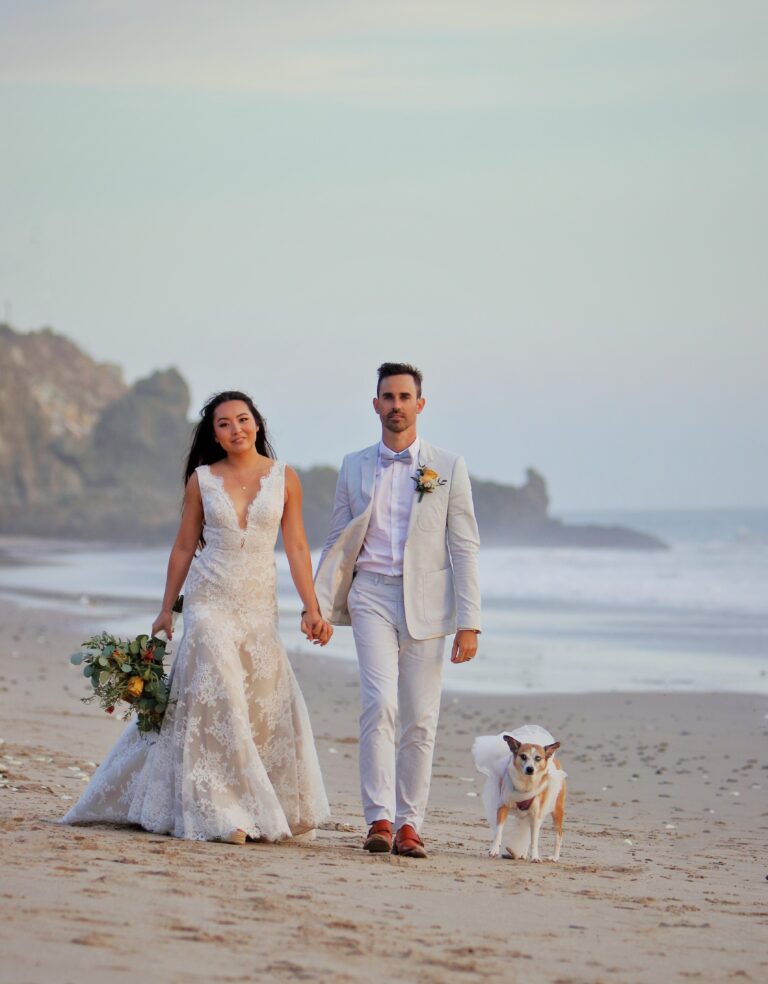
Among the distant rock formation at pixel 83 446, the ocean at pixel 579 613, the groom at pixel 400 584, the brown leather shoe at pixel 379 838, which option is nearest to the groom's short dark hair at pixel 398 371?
the groom at pixel 400 584

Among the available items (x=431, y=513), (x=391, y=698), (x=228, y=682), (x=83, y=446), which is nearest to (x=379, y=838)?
(x=391, y=698)

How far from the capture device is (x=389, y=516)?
6.59 metres

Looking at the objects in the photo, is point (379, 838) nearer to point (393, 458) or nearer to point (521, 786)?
point (521, 786)

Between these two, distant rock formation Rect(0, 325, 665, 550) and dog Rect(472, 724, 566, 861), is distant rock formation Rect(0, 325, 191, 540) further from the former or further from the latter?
dog Rect(472, 724, 566, 861)

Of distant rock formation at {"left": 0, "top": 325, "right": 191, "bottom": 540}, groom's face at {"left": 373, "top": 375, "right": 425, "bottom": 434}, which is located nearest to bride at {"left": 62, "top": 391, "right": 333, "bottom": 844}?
groom's face at {"left": 373, "top": 375, "right": 425, "bottom": 434}

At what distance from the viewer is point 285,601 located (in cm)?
2391

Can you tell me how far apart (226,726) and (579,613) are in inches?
740

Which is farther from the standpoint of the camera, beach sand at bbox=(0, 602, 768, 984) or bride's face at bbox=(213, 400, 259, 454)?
bride's face at bbox=(213, 400, 259, 454)

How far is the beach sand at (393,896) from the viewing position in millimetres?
4285

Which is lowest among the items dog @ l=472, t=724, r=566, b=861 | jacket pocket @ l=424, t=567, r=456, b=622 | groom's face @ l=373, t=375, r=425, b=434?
dog @ l=472, t=724, r=566, b=861

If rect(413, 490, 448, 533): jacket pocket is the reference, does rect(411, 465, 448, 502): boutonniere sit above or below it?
above

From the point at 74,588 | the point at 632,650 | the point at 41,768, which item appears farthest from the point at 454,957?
the point at 74,588

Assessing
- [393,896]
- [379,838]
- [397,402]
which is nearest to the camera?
[393,896]

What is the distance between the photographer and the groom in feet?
20.9
